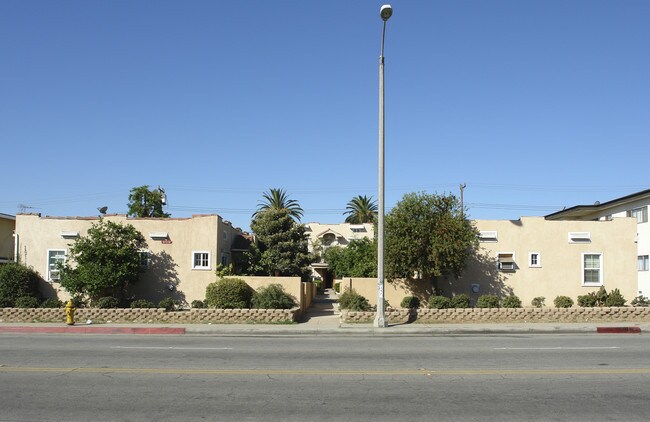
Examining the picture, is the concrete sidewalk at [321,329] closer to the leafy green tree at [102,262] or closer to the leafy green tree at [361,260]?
the leafy green tree at [102,262]

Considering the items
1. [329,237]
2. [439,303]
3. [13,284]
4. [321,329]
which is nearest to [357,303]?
[321,329]

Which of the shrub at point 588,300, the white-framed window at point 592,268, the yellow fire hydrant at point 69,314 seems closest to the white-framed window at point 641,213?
the white-framed window at point 592,268

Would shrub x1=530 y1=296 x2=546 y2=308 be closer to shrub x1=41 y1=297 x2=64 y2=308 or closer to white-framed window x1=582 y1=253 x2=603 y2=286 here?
white-framed window x1=582 y1=253 x2=603 y2=286

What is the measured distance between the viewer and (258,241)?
37.5 metres

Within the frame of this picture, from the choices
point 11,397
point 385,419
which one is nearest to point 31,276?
point 11,397

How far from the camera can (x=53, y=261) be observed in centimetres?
2619

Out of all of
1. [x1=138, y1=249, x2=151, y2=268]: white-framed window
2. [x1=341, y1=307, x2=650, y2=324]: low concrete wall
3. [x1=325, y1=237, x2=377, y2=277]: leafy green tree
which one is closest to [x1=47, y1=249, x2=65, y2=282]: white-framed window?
[x1=138, y1=249, x2=151, y2=268]: white-framed window

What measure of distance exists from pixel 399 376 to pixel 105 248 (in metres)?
17.2

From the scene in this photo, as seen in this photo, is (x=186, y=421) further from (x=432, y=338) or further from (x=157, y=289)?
(x=157, y=289)

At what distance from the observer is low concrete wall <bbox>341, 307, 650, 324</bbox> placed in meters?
22.7

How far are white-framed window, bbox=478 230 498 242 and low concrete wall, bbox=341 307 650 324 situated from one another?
4.22 meters

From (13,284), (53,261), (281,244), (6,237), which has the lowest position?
(13,284)

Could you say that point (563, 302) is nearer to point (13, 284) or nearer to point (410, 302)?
point (410, 302)

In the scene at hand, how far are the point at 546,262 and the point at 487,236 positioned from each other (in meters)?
3.08
